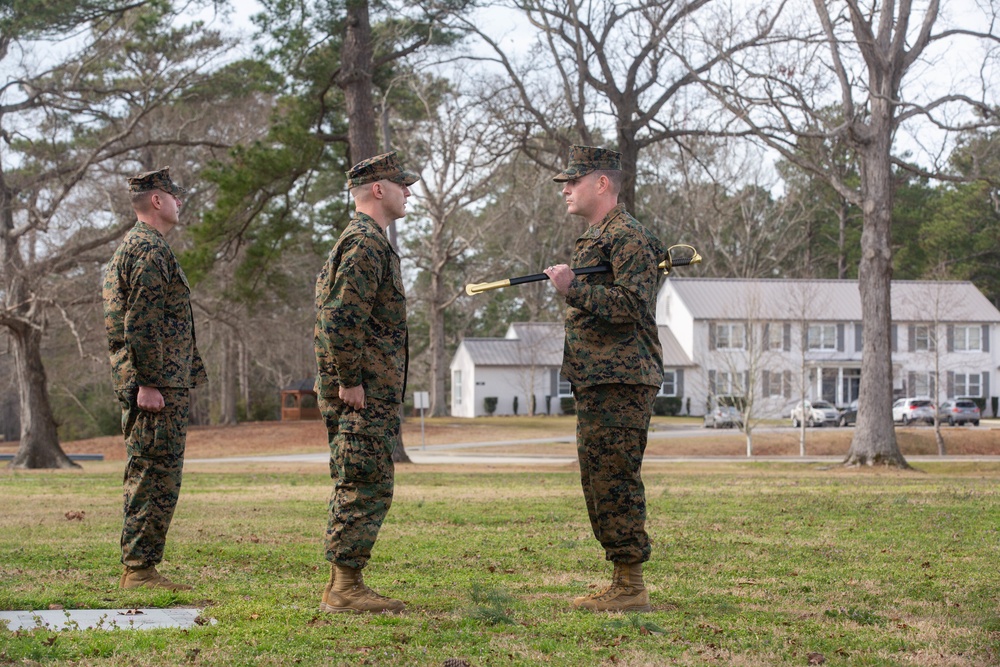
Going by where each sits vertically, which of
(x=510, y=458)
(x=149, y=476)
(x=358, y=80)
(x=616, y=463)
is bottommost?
(x=510, y=458)

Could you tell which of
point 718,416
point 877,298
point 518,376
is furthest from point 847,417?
point 877,298

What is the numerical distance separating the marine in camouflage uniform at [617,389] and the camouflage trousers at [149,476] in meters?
2.48

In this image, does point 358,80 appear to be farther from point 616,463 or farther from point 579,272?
point 616,463

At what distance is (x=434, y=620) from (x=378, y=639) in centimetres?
53

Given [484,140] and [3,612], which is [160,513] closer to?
[3,612]

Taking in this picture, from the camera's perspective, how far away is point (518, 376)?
65.5 metres

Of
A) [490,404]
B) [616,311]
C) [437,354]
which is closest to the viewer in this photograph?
[616,311]

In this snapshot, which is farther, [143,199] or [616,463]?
[143,199]

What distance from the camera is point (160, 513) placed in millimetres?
6871

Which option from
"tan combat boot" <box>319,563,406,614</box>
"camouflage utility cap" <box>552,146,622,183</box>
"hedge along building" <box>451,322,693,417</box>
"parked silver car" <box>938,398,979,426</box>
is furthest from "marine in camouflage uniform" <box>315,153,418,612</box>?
"hedge along building" <box>451,322,693,417</box>

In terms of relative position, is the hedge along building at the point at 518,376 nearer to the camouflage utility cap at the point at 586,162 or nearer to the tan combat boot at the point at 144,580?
the tan combat boot at the point at 144,580

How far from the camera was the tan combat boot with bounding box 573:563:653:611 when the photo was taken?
5.98 m

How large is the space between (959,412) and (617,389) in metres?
49.8

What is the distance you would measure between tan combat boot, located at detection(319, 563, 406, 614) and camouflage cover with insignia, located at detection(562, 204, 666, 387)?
4.90 ft
